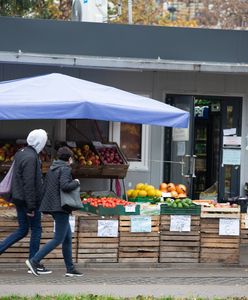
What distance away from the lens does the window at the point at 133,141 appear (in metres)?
13.6

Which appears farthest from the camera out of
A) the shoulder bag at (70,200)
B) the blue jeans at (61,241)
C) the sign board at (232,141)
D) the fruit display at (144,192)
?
the sign board at (232,141)

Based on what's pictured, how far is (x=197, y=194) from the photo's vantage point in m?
14.4

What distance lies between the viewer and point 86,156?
41.3ft

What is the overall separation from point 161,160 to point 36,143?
425 cm

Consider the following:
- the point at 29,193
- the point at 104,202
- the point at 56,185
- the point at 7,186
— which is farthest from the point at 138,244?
the point at 7,186

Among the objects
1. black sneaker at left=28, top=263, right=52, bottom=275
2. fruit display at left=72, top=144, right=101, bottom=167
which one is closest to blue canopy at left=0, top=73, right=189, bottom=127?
fruit display at left=72, top=144, right=101, bottom=167

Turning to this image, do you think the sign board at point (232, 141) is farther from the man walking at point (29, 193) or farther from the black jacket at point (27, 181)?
the black jacket at point (27, 181)

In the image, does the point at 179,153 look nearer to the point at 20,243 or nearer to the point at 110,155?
the point at 110,155

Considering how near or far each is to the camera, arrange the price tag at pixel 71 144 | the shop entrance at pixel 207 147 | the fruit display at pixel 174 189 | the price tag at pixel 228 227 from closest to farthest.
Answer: the price tag at pixel 228 227, the fruit display at pixel 174 189, the price tag at pixel 71 144, the shop entrance at pixel 207 147

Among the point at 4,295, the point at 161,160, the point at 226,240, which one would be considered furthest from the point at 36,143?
the point at 161,160

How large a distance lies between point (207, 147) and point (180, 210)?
3861 mm

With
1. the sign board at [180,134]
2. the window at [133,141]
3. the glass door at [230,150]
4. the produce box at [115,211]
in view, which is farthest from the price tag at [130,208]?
the glass door at [230,150]

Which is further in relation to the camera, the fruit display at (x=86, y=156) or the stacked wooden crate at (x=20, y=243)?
the fruit display at (x=86, y=156)

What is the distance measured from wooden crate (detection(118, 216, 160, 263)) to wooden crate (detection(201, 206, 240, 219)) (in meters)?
0.67
